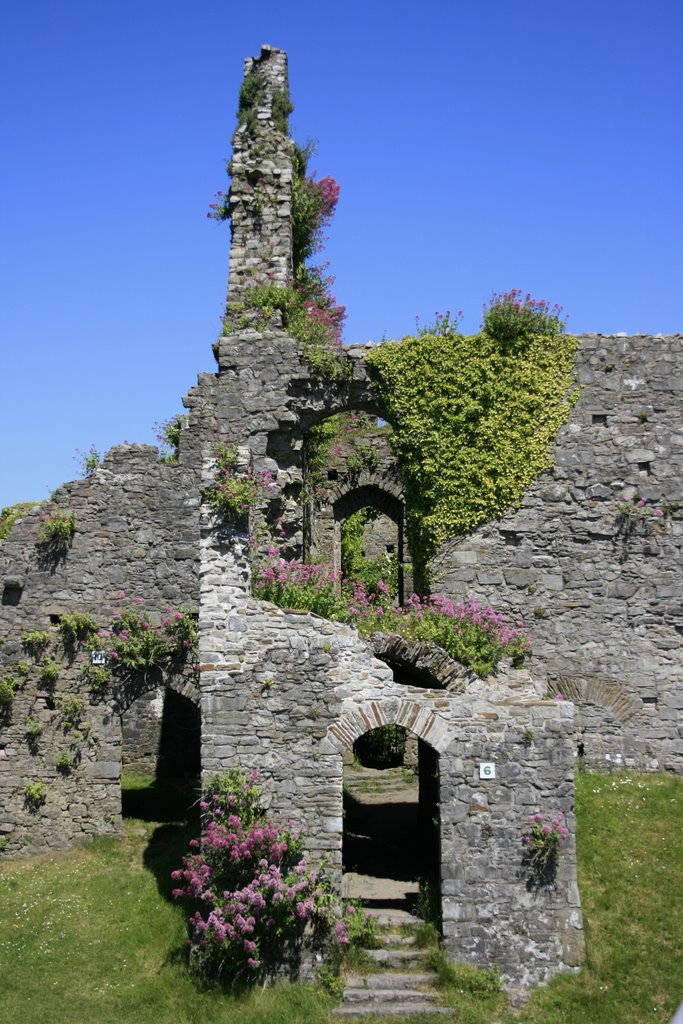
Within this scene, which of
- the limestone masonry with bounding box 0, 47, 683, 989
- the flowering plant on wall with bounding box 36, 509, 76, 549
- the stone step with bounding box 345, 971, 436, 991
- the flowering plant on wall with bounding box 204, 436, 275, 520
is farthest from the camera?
the flowering plant on wall with bounding box 36, 509, 76, 549

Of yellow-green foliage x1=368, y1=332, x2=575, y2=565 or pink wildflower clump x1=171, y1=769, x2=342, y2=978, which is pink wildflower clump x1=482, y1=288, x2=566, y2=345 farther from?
pink wildflower clump x1=171, y1=769, x2=342, y2=978

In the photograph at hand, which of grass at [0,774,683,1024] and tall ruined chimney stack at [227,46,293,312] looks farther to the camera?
tall ruined chimney stack at [227,46,293,312]

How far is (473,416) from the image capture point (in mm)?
14383

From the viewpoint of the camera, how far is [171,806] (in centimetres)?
1681

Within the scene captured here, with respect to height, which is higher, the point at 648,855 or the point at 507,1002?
the point at 648,855

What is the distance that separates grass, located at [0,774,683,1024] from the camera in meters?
9.79

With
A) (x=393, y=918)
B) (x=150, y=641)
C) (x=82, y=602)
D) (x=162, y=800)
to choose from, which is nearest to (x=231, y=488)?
(x=150, y=641)

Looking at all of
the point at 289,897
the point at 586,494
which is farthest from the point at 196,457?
the point at 289,897

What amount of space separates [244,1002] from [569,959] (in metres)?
3.61

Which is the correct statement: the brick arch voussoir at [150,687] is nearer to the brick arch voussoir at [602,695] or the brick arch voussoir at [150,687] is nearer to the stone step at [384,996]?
the brick arch voussoir at [602,695]

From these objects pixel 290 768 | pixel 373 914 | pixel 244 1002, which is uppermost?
pixel 290 768

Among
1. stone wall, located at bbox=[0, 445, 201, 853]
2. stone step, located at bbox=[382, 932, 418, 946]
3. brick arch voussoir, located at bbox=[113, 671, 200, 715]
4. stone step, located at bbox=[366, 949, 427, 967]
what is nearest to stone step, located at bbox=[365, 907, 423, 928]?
stone step, located at bbox=[382, 932, 418, 946]

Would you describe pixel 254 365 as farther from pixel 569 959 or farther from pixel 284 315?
pixel 569 959

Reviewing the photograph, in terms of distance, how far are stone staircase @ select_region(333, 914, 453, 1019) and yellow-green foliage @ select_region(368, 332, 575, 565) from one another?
5813 mm
